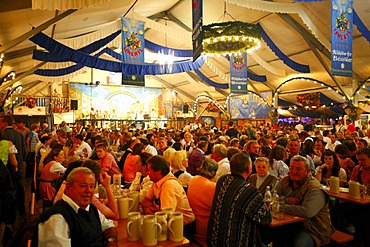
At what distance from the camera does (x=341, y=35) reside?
274 inches

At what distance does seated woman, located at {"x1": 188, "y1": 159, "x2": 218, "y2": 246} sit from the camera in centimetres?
265

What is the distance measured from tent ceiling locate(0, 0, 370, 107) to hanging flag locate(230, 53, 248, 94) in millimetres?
1742

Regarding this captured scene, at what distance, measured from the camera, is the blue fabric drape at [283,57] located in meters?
10.4

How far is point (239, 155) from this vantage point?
2291 mm

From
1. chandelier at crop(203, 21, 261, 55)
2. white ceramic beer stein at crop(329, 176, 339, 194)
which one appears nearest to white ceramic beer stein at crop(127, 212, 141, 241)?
white ceramic beer stein at crop(329, 176, 339, 194)

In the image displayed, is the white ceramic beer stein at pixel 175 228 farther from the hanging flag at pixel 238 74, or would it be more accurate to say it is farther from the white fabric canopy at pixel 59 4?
the hanging flag at pixel 238 74

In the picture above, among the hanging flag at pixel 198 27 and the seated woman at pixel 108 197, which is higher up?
the hanging flag at pixel 198 27

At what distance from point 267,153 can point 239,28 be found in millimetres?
3459

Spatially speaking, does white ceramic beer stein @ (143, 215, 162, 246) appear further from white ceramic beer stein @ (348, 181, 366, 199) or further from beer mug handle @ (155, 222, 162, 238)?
white ceramic beer stein @ (348, 181, 366, 199)

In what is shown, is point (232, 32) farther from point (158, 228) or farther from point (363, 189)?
point (158, 228)

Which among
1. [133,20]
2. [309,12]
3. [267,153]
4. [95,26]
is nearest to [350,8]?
[309,12]

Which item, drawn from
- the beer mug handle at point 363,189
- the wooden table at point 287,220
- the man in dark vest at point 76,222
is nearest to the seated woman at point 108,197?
the man in dark vest at point 76,222

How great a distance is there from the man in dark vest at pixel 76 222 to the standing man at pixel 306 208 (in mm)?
1649

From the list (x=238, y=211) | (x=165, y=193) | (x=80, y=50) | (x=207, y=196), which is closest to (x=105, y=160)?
(x=165, y=193)
